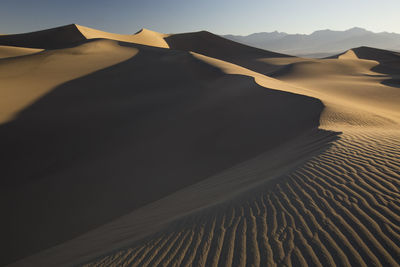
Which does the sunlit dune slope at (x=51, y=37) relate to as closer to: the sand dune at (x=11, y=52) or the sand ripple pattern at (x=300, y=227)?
the sand dune at (x=11, y=52)

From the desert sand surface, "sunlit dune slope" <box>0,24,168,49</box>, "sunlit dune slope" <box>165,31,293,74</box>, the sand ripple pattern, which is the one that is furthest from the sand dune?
"sunlit dune slope" <box>165,31,293,74</box>

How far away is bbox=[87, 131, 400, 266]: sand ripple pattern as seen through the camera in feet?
7.88

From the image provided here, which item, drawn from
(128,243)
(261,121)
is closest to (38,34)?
(261,121)

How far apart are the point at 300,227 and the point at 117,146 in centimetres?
648

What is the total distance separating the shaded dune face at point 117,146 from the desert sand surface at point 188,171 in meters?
0.04

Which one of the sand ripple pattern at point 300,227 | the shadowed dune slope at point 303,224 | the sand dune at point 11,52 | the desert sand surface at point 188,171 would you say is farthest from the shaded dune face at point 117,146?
the sand dune at point 11,52

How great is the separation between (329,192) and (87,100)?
1058 cm

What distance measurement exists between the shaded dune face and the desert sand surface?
0.13ft

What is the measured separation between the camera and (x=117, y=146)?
7.98 meters

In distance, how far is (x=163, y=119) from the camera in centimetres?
934

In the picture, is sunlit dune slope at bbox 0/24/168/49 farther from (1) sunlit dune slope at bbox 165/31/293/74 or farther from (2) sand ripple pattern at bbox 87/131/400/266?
(2) sand ripple pattern at bbox 87/131/400/266

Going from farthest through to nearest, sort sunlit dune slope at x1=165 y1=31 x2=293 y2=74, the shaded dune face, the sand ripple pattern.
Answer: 1. sunlit dune slope at x1=165 y1=31 x2=293 y2=74
2. the shaded dune face
3. the sand ripple pattern

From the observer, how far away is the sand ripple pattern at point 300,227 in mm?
2400

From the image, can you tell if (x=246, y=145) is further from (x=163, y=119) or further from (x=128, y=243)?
(x=128, y=243)
